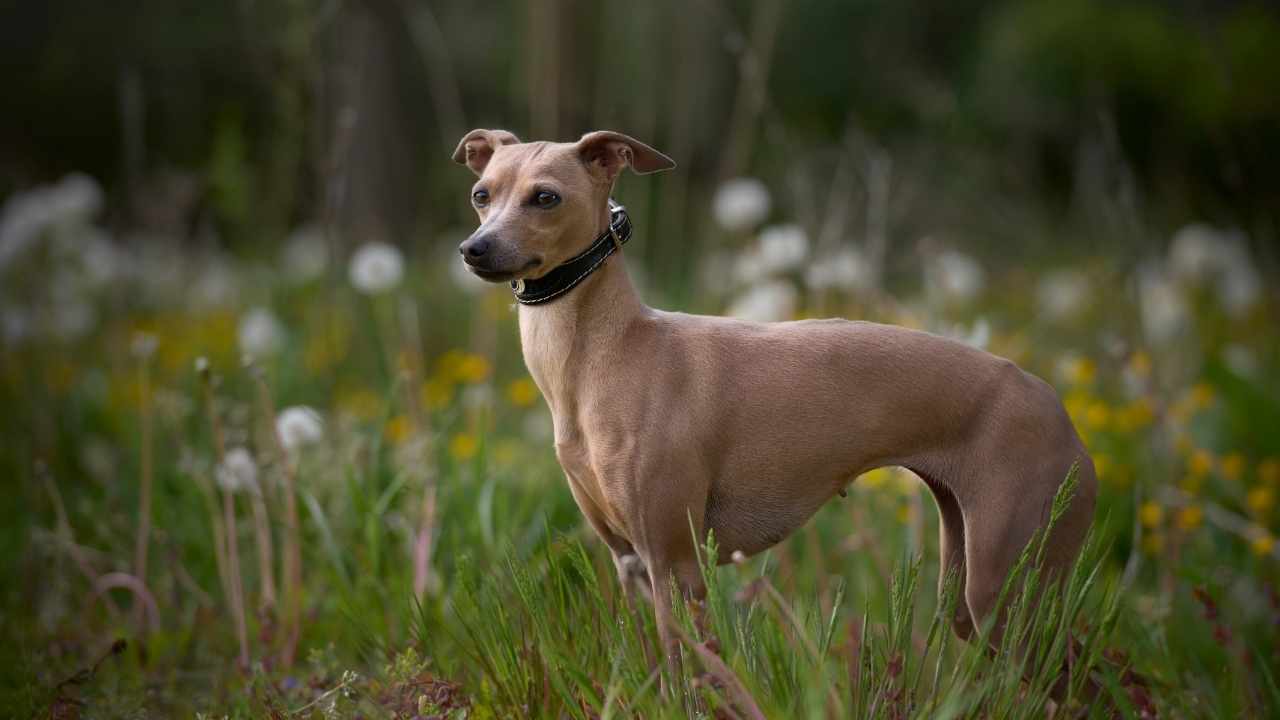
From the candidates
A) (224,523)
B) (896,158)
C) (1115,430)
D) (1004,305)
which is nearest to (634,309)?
(224,523)

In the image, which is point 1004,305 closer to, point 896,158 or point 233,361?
point 896,158

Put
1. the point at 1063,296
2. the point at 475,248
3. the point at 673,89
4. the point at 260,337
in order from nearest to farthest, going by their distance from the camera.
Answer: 1. the point at 475,248
2. the point at 260,337
3. the point at 1063,296
4. the point at 673,89

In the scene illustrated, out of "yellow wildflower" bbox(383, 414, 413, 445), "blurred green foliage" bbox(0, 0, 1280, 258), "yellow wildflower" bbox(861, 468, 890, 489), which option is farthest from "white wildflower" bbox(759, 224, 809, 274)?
"yellow wildflower" bbox(383, 414, 413, 445)

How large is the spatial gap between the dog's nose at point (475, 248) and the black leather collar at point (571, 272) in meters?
0.23

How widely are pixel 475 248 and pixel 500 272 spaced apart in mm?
73

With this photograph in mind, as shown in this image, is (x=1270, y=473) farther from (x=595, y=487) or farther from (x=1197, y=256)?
(x=595, y=487)

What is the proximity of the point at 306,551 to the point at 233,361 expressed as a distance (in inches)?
105

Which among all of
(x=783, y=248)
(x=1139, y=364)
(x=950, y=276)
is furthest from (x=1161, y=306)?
(x=783, y=248)

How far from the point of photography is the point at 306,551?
13.4 feet

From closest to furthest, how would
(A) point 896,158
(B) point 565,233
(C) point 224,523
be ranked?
(B) point 565,233
(C) point 224,523
(A) point 896,158

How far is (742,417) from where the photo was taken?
240 cm

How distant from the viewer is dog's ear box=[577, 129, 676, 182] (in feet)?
7.84

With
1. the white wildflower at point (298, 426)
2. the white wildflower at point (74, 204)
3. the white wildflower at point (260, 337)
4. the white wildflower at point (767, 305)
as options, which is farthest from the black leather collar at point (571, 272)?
the white wildflower at point (74, 204)

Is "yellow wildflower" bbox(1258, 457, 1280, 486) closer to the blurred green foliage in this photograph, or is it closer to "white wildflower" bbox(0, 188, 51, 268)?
the blurred green foliage
